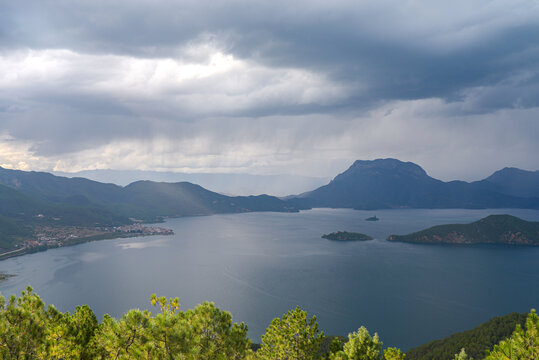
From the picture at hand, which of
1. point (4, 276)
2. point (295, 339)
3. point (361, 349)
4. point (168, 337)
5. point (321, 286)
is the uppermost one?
point (168, 337)

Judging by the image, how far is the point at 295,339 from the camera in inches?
990

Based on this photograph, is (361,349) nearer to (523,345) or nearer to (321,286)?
(523,345)

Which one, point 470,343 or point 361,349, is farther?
point 470,343

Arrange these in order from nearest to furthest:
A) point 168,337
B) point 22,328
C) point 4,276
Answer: point 168,337 → point 22,328 → point 4,276

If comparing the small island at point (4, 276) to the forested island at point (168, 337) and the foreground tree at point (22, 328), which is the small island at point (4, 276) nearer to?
the forested island at point (168, 337)

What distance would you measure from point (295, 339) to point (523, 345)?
1463 cm

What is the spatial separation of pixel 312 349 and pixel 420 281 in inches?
5411

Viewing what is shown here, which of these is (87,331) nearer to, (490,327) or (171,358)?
(171,358)

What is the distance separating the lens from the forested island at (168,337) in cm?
1498

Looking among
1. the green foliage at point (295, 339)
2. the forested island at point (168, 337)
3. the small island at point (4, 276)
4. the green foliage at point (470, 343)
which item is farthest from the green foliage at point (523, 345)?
the small island at point (4, 276)

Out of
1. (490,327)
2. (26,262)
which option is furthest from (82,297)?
(490,327)

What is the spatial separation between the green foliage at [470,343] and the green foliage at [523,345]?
67844mm

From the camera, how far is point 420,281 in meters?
142

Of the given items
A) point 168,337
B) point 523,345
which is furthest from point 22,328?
point 523,345
